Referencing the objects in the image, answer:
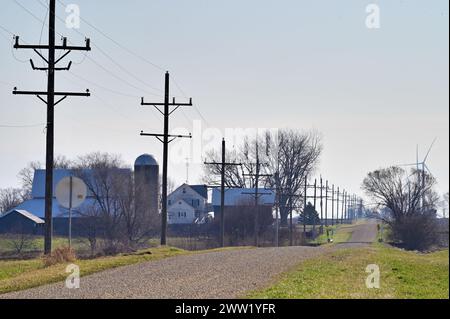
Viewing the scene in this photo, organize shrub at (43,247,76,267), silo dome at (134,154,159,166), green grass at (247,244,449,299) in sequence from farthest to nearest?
silo dome at (134,154,159,166) → shrub at (43,247,76,267) → green grass at (247,244,449,299)

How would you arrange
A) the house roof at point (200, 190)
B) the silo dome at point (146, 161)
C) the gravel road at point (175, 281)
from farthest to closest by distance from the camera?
1. the house roof at point (200, 190)
2. the silo dome at point (146, 161)
3. the gravel road at point (175, 281)

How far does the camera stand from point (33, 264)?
29.4 meters

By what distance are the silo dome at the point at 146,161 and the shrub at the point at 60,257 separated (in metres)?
81.3

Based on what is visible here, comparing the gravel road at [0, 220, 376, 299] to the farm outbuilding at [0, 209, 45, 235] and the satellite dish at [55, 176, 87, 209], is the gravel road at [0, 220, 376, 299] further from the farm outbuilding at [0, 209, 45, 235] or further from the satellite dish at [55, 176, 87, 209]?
the farm outbuilding at [0, 209, 45, 235]

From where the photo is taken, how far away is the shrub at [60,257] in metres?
28.0

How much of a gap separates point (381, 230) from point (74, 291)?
262ft

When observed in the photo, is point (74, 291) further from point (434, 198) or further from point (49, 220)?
point (434, 198)

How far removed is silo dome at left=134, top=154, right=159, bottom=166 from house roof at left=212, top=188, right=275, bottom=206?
35.6ft

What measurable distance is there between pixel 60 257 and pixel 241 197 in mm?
63947

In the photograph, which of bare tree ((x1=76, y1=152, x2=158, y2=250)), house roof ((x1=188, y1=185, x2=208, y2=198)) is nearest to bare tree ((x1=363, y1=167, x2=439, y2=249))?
bare tree ((x1=76, y1=152, x2=158, y2=250))

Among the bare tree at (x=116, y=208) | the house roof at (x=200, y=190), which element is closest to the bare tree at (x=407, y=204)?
the bare tree at (x=116, y=208)

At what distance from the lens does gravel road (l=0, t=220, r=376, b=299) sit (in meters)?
17.4

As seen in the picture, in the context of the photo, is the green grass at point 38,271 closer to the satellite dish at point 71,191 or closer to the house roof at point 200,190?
the satellite dish at point 71,191
